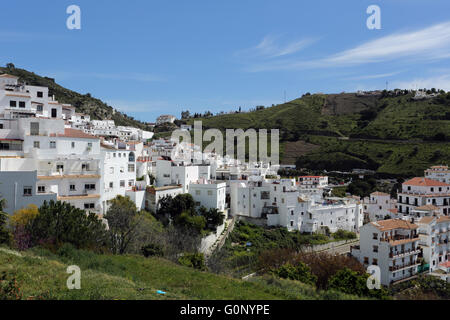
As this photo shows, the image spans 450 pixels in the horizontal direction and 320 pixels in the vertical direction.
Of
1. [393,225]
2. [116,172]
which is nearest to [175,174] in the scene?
[116,172]

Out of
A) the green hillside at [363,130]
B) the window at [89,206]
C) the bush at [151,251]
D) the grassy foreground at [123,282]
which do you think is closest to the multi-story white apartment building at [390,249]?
the bush at [151,251]

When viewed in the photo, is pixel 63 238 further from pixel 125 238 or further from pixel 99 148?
pixel 99 148

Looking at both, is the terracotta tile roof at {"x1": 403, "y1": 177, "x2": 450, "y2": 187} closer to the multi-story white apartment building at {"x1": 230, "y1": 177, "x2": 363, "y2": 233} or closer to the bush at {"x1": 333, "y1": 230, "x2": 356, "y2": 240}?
the bush at {"x1": 333, "y1": 230, "x2": 356, "y2": 240}

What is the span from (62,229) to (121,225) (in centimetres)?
624

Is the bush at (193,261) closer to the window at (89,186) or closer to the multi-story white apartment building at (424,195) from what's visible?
the window at (89,186)

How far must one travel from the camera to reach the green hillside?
69375mm

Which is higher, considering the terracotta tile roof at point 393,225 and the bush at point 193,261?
the bush at point 193,261

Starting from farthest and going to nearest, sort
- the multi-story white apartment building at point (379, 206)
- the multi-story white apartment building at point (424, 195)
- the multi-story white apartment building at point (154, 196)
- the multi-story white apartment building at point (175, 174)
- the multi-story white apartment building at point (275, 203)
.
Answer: the multi-story white apartment building at point (379, 206)
the multi-story white apartment building at point (424, 195)
the multi-story white apartment building at point (275, 203)
the multi-story white apartment building at point (175, 174)
the multi-story white apartment building at point (154, 196)

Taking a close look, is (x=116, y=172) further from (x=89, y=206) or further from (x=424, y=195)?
(x=424, y=195)

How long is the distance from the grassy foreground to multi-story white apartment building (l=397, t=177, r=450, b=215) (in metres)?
38.1

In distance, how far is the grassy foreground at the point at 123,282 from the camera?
32.4 ft

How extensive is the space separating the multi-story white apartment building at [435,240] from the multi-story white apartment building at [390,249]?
1831 mm

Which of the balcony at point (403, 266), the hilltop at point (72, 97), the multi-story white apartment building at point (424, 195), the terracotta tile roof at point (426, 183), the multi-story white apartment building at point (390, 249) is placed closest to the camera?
the balcony at point (403, 266)
